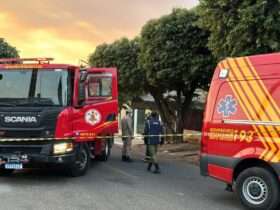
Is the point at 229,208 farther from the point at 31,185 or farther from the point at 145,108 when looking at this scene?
the point at 145,108

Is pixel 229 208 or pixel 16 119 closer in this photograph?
pixel 229 208

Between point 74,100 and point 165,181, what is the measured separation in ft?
9.34

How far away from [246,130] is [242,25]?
434 cm

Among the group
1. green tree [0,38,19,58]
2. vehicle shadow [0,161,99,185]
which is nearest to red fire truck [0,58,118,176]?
vehicle shadow [0,161,99,185]

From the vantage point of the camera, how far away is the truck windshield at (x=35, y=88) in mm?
11047

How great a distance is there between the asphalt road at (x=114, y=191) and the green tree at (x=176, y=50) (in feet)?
21.2

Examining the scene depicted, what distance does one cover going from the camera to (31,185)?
10.6m

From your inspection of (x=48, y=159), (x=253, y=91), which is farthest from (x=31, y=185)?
(x=253, y=91)

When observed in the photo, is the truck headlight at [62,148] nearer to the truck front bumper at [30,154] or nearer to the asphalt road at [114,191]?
the truck front bumper at [30,154]

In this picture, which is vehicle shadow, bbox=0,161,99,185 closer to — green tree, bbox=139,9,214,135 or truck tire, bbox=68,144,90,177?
truck tire, bbox=68,144,90,177

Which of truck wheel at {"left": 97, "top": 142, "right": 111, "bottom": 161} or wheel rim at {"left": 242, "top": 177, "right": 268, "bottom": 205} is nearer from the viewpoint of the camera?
wheel rim at {"left": 242, "top": 177, "right": 268, "bottom": 205}

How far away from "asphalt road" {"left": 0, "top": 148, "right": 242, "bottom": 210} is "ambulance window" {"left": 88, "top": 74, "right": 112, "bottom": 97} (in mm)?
2049

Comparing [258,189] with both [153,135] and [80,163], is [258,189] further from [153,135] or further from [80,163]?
[153,135]

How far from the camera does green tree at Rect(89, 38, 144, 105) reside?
25312 mm
